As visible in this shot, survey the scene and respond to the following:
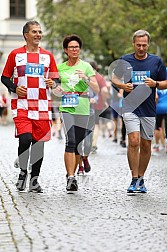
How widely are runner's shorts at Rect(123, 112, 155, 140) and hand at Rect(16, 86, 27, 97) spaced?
1.19 metres

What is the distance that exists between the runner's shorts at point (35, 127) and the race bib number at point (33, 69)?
0.51m

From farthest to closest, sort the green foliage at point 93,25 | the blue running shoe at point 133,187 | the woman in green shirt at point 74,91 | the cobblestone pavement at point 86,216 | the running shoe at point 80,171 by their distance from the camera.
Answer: the green foliage at point 93,25 < the running shoe at point 80,171 < the woman in green shirt at point 74,91 < the blue running shoe at point 133,187 < the cobblestone pavement at point 86,216

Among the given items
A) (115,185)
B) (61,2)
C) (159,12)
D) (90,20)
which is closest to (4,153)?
(115,185)

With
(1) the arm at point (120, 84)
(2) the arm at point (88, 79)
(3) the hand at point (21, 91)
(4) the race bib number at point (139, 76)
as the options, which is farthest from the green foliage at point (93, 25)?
(3) the hand at point (21, 91)

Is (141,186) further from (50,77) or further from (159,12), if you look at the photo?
(159,12)

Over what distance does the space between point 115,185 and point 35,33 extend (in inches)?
90.0

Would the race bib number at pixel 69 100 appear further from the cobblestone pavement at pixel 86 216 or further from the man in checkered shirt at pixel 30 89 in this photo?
the cobblestone pavement at pixel 86 216

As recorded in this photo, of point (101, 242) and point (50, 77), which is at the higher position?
point (50, 77)

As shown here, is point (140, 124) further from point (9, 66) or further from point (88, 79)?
point (9, 66)

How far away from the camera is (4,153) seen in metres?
17.4

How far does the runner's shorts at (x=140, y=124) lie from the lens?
32.3 ft

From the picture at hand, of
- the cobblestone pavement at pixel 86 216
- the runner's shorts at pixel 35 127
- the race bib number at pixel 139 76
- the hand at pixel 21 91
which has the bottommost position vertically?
the cobblestone pavement at pixel 86 216

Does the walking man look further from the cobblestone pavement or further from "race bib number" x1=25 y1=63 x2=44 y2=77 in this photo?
"race bib number" x1=25 y1=63 x2=44 y2=77

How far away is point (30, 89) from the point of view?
9.77 metres
